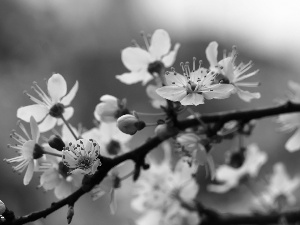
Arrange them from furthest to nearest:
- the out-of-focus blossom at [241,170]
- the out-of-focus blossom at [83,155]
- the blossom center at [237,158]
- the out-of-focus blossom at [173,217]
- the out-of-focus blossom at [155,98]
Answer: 1. the out-of-focus blossom at [241,170]
2. the out-of-focus blossom at [173,217]
3. the blossom center at [237,158]
4. the out-of-focus blossom at [155,98]
5. the out-of-focus blossom at [83,155]

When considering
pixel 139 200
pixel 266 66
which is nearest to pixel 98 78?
pixel 266 66

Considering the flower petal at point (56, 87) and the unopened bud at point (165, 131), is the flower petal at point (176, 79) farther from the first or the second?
the flower petal at point (56, 87)

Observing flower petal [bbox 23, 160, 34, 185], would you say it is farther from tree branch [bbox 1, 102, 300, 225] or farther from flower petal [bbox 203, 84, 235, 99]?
flower petal [bbox 203, 84, 235, 99]

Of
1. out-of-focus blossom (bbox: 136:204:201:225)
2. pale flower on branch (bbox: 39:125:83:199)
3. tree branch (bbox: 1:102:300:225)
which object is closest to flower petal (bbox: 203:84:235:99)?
tree branch (bbox: 1:102:300:225)

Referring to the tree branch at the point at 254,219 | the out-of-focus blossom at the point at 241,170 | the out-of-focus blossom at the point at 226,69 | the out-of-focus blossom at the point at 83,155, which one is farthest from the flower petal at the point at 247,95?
the out-of-focus blossom at the point at 241,170

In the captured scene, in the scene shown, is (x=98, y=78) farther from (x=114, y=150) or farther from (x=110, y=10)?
(x=114, y=150)

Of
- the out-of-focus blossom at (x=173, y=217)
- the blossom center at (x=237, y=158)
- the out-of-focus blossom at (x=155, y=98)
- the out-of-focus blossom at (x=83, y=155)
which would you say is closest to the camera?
the out-of-focus blossom at (x=83, y=155)

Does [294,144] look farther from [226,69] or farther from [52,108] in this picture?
[52,108]
